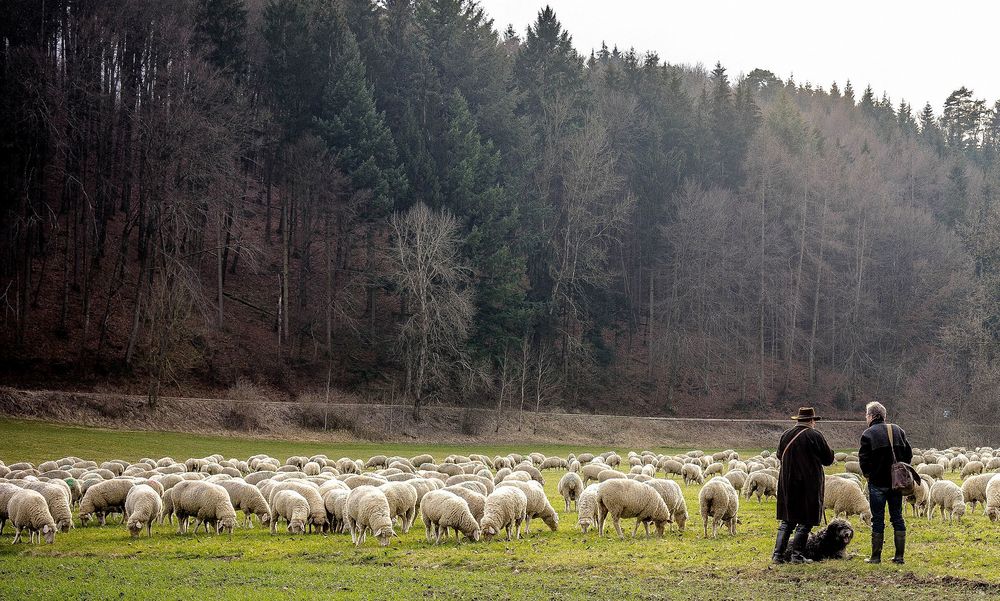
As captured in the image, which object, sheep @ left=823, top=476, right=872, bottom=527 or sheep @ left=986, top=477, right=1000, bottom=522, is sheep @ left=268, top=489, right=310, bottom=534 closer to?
sheep @ left=823, top=476, right=872, bottom=527

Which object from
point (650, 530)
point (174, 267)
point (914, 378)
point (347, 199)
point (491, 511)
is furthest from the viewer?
point (914, 378)

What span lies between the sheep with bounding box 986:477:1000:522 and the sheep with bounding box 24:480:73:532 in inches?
733

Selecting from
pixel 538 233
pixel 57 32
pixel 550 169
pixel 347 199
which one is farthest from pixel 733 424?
pixel 57 32

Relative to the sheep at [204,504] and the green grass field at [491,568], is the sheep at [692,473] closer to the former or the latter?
the green grass field at [491,568]

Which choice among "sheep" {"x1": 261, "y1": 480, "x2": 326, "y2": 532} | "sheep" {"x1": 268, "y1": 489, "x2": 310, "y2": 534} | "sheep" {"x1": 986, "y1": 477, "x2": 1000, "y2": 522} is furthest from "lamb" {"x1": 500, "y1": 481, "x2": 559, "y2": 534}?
"sheep" {"x1": 986, "y1": 477, "x2": 1000, "y2": 522}

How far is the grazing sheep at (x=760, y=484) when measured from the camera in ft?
79.2

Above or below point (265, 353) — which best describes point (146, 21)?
above

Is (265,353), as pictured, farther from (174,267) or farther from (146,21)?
(146,21)

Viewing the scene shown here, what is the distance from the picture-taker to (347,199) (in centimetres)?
5719

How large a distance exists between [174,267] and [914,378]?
51055mm

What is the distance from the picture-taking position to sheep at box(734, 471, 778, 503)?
24141 mm

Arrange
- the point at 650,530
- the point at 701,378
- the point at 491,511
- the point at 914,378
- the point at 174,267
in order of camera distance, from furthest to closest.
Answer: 1. the point at 701,378
2. the point at 914,378
3. the point at 174,267
4. the point at 650,530
5. the point at 491,511

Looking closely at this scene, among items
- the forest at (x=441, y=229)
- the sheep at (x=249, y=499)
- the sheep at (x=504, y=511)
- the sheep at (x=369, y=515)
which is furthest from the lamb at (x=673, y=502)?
the forest at (x=441, y=229)

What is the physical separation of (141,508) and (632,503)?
958 centimetres
